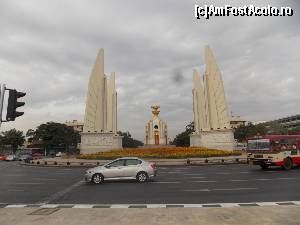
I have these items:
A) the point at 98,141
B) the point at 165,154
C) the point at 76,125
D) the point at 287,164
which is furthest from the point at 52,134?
the point at 287,164

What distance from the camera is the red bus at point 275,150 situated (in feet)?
76.0

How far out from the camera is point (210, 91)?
53.0 metres

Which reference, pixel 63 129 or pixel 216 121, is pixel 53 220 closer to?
pixel 216 121

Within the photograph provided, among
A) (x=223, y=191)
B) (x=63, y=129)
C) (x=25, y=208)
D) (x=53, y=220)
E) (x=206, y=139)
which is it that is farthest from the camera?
(x=63, y=129)

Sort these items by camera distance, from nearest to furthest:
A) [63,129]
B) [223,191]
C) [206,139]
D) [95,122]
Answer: [223,191]
[206,139]
[95,122]
[63,129]

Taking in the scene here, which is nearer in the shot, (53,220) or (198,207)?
(53,220)

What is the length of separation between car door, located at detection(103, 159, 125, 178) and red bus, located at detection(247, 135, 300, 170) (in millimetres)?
10553

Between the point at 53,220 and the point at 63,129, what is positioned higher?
the point at 63,129

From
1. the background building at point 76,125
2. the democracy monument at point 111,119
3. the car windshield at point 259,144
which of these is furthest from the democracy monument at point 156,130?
the background building at point 76,125

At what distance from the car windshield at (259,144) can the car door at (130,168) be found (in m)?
9.96

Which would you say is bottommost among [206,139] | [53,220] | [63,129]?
[53,220]

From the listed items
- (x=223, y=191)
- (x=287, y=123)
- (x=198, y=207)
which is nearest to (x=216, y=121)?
(x=223, y=191)

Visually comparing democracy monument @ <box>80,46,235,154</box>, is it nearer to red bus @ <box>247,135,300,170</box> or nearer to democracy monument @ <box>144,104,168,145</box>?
democracy monument @ <box>144,104,168,145</box>

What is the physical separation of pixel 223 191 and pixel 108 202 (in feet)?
15.7
